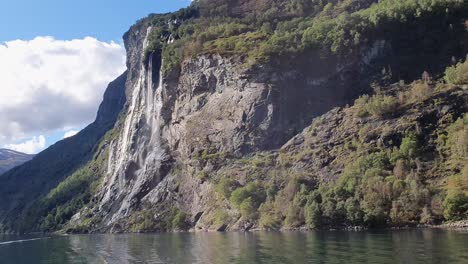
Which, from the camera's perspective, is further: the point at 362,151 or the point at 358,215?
the point at 362,151

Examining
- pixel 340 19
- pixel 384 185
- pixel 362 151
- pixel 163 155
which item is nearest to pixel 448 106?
pixel 362 151

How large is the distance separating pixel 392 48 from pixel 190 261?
105067 mm

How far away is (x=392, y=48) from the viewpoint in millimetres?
147375

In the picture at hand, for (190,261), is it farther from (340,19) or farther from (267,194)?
(340,19)

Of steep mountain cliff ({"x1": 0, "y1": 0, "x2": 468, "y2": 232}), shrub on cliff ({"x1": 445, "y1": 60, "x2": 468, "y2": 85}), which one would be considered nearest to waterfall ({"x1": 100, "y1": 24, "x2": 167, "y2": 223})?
steep mountain cliff ({"x1": 0, "y1": 0, "x2": 468, "y2": 232})

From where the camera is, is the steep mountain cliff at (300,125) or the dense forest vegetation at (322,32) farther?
the dense forest vegetation at (322,32)

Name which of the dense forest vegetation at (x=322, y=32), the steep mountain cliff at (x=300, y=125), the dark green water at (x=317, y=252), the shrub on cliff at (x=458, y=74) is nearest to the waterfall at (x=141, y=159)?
the steep mountain cliff at (x=300, y=125)

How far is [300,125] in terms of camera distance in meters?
139

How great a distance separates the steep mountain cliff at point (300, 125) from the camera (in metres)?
102

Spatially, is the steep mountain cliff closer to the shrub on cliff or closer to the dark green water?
the shrub on cliff

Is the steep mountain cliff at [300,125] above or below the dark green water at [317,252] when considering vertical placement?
above

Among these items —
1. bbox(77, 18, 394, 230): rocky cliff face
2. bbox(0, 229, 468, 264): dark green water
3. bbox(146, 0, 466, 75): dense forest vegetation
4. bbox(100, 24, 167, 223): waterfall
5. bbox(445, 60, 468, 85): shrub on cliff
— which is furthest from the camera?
bbox(100, 24, 167, 223): waterfall

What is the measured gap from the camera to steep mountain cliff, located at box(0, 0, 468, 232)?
336ft

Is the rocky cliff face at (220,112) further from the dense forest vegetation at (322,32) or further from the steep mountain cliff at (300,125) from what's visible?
the dense forest vegetation at (322,32)
